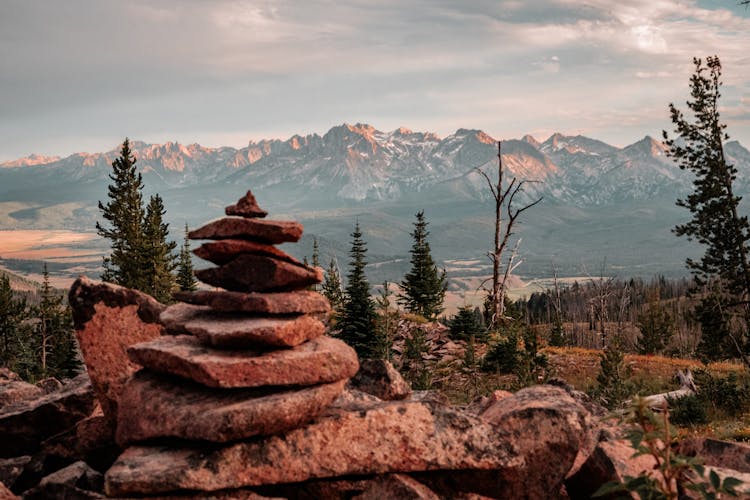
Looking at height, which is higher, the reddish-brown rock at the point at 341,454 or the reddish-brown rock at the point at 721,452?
the reddish-brown rock at the point at 341,454

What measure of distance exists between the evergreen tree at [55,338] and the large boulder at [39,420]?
163 feet

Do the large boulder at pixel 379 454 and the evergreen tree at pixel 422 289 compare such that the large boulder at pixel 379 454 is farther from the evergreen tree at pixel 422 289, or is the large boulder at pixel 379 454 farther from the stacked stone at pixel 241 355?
the evergreen tree at pixel 422 289

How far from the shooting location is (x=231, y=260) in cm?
1327

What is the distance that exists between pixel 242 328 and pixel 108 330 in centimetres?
548

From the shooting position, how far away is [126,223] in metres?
67.2

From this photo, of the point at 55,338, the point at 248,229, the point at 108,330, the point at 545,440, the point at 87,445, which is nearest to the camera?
the point at 545,440

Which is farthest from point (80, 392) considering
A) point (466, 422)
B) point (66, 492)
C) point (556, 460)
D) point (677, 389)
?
point (677, 389)

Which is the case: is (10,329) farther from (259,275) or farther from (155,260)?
(259,275)

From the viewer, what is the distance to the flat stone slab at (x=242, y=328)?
1137 cm

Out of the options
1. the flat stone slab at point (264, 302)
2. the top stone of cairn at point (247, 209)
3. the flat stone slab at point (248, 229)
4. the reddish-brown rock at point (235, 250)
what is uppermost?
the top stone of cairn at point (247, 209)

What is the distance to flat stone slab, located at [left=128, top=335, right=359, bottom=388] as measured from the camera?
1083 cm

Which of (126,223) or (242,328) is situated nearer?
(242,328)

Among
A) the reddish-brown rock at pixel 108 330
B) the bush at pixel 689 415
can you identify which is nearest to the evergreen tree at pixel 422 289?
the bush at pixel 689 415

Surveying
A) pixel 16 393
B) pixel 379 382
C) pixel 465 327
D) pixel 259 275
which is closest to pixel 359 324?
pixel 465 327
